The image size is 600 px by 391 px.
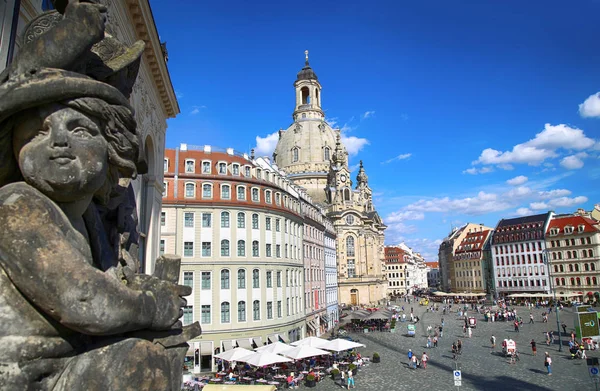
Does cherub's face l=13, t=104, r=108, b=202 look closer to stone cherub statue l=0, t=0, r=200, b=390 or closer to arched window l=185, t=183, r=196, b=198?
stone cherub statue l=0, t=0, r=200, b=390

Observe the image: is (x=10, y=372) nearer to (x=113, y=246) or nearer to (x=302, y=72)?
(x=113, y=246)

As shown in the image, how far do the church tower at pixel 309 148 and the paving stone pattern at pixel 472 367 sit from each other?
2371 inches

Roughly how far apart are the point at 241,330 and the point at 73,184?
115 ft

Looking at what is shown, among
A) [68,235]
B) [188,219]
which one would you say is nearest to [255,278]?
[188,219]

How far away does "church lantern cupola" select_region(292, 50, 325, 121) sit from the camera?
114 metres

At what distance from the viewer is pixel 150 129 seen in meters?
18.0

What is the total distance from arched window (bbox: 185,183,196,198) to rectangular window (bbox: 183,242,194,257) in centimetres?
396

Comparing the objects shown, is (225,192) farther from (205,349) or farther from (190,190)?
(205,349)

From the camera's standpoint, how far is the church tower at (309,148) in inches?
4252

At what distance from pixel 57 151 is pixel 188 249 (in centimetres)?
3466

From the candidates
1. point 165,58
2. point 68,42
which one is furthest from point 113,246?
point 165,58

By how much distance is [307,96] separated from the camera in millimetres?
120188

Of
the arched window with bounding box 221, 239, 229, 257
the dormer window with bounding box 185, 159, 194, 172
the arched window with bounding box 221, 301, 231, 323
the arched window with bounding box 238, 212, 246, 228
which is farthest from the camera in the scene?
the arched window with bounding box 238, 212, 246, 228

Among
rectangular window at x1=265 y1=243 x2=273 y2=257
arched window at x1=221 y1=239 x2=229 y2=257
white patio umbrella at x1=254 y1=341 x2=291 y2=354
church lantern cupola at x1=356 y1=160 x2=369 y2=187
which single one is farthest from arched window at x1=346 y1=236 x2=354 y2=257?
white patio umbrella at x1=254 y1=341 x2=291 y2=354
